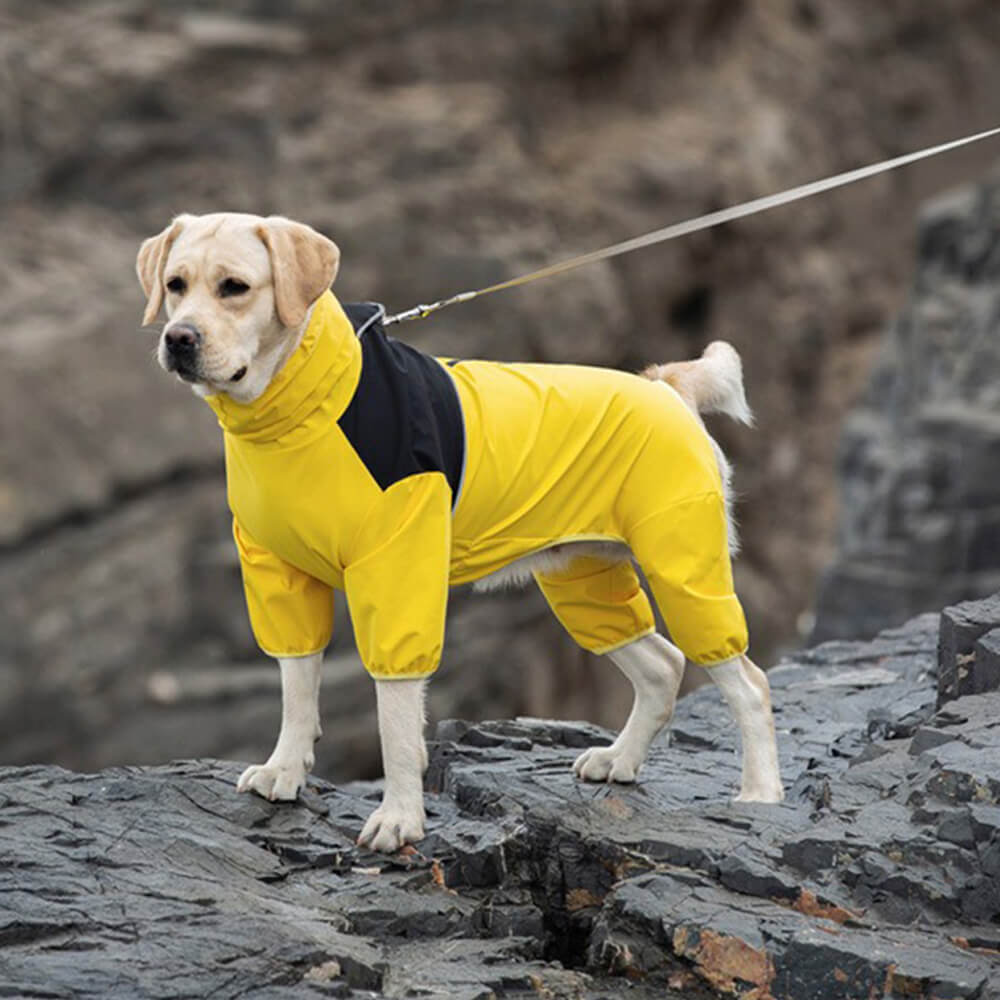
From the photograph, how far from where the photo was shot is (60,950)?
3.52m

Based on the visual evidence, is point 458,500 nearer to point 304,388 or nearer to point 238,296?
point 304,388

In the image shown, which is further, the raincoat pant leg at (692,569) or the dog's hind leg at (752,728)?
the dog's hind leg at (752,728)

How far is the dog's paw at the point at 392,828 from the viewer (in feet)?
14.2

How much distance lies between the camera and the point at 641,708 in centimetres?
477

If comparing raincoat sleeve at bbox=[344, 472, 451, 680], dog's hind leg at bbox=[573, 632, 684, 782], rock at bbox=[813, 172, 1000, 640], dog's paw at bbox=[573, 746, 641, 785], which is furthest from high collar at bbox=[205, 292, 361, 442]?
rock at bbox=[813, 172, 1000, 640]

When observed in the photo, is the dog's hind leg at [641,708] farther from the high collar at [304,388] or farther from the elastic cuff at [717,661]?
the high collar at [304,388]

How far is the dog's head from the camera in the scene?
395cm

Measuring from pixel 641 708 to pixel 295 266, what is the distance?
1669 mm

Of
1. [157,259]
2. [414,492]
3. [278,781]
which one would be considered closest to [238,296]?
[157,259]

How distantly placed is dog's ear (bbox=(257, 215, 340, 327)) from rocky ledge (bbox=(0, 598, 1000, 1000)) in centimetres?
140

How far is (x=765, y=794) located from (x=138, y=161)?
40.8 feet

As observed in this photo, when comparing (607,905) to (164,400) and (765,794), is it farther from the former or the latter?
(164,400)

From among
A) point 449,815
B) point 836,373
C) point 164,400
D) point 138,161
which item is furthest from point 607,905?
point 836,373

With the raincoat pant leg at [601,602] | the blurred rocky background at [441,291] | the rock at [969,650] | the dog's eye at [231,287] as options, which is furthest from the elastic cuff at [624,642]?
the blurred rocky background at [441,291]
